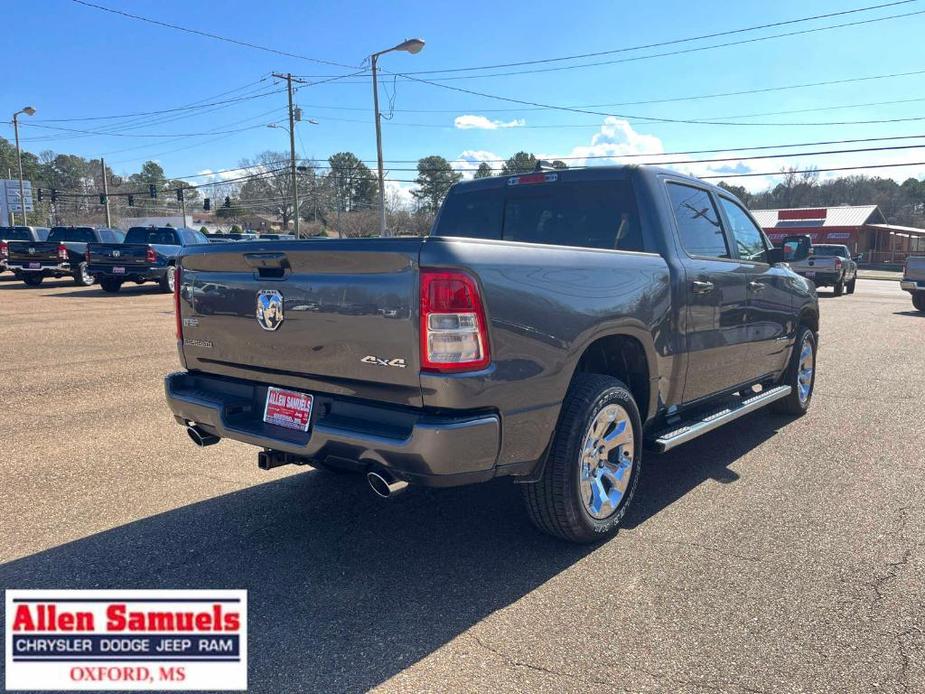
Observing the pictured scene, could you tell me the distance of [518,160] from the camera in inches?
2143

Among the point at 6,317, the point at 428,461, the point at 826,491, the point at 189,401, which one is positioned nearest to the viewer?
the point at 428,461

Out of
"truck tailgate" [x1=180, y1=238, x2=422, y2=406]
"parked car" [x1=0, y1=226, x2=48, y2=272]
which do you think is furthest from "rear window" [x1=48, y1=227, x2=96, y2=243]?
"truck tailgate" [x1=180, y1=238, x2=422, y2=406]

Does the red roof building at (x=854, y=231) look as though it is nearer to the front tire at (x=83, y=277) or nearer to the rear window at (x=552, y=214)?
the front tire at (x=83, y=277)

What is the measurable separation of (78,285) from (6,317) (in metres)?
9.03

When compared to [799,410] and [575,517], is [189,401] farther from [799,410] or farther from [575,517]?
[799,410]

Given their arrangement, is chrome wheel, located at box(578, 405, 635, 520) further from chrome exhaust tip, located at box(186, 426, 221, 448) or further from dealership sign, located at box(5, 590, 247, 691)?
chrome exhaust tip, located at box(186, 426, 221, 448)

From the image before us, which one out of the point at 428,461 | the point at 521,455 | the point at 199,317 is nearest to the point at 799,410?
the point at 521,455

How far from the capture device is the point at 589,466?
136 inches

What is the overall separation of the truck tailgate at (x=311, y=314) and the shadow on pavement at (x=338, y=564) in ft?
2.95

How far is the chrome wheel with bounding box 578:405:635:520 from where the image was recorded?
3416mm

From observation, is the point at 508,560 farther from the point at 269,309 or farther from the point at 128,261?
the point at 128,261

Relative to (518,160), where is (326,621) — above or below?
below

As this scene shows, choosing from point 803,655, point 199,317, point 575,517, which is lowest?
point 803,655

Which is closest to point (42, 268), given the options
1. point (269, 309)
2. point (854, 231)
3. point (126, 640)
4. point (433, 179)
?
point (269, 309)
